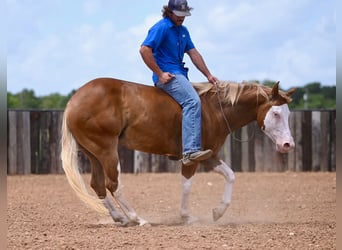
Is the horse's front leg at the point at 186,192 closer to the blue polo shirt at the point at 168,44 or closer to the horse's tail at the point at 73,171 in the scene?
the horse's tail at the point at 73,171

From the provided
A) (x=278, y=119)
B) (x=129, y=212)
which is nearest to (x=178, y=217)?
(x=129, y=212)

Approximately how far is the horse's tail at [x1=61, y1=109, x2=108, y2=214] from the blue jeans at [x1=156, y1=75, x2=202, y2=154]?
120 cm

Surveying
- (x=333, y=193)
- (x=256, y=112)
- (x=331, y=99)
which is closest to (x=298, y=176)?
(x=333, y=193)

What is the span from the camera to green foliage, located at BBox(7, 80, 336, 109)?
29.2 metres

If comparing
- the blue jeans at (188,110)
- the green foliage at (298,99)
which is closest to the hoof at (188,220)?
the blue jeans at (188,110)

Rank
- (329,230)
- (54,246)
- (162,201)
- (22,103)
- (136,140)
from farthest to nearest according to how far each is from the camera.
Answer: (22,103), (162,201), (136,140), (329,230), (54,246)

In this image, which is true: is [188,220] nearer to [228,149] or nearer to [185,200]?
[185,200]

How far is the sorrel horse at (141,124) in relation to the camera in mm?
7145

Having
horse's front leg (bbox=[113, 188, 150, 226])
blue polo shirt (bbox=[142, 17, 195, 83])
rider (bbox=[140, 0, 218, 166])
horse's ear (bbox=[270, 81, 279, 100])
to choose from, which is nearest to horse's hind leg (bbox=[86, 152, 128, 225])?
horse's front leg (bbox=[113, 188, 150, 226])

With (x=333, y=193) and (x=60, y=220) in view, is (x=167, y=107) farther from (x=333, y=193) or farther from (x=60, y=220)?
(x=333, y=193)

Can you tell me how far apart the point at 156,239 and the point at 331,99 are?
26138 millimetres

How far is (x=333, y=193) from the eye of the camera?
11.6 meters

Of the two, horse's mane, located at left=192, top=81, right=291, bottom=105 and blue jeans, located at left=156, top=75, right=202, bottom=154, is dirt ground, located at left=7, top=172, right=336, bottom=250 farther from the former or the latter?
horse's mane, located at left=192, top=81, right=291, bottom=105

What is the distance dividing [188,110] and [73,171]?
4.99ft
